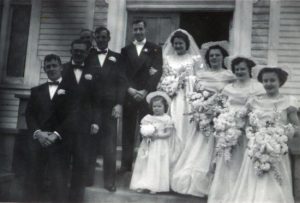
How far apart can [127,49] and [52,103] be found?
1.95 ft

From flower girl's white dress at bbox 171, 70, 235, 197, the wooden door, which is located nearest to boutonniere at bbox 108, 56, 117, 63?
flower girl's white dress at bbox 171, 70, 235, 197

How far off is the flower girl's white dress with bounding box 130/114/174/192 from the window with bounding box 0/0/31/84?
1.85 m

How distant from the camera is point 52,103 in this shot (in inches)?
84.7

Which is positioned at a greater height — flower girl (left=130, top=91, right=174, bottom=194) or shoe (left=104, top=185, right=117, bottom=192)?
flower girl (left=130, top=91, right=174, bottom=194)

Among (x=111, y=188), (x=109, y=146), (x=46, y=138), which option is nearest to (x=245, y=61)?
(x=109, y=146)

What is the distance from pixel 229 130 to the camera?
196cm

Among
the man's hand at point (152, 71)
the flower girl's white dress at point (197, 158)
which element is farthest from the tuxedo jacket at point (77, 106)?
the flower girl's white dress at point (197, 158)

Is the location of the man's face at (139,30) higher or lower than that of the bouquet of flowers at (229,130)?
higher

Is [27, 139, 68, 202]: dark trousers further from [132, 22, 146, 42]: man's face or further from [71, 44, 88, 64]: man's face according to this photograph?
[132, 22, 146, 42]: man's face

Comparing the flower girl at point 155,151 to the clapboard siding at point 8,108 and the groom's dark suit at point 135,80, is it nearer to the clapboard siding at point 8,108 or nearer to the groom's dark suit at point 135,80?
the groom's dark suit at point 135,80

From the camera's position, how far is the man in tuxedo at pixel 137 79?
233 centimetres

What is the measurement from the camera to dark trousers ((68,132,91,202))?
6.66 feet

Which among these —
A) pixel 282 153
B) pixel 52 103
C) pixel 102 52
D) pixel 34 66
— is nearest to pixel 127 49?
pixel 102 52

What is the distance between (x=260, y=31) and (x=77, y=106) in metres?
1.73
